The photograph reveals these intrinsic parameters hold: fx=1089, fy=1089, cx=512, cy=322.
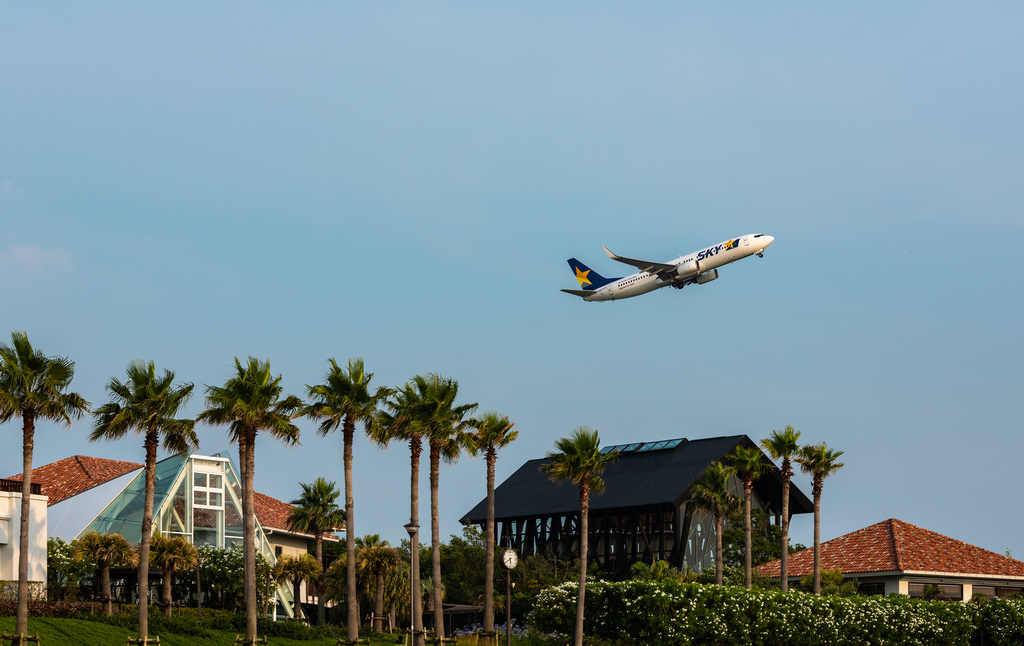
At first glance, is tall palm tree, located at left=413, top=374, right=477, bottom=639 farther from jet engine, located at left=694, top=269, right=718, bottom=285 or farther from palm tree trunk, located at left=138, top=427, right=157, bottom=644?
jet engine, located at left=694, top=269, right=718, bottom=285

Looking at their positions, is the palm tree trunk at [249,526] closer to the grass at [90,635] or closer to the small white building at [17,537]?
the grass at [90,635]

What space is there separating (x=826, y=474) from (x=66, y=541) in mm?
41453

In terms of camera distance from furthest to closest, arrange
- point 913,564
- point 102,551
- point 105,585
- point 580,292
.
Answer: point 580,292 < point 913,564 < point 102,551 < point 105,585

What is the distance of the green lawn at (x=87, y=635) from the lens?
3766 centimetres

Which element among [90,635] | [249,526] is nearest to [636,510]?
[249,526]

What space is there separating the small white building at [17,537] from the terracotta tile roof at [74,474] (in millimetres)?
16151

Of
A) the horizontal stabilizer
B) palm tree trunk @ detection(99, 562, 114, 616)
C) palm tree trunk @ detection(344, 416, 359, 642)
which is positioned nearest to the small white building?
palm tree trunk @ detection(99, 562, 114, 616)

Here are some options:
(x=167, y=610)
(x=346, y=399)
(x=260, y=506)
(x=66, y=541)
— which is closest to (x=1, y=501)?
(x=167, y=610)

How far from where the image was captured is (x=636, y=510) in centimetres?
7531

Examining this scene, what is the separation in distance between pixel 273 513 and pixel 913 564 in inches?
1707

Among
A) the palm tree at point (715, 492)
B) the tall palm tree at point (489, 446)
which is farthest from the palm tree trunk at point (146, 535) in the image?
the palm tree at point (715, 492)

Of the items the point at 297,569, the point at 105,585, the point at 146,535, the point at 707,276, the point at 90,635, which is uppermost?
the point at 707,276

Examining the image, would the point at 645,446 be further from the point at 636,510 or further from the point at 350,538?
the point at 350,538

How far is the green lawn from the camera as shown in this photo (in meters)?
37.7
